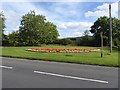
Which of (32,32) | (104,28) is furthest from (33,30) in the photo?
(104,28)

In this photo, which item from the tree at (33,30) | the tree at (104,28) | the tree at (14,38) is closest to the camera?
the tree at (33,30)

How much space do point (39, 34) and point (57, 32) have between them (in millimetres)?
11030

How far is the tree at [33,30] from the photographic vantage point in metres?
50.2

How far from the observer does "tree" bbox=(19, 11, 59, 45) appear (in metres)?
50.2

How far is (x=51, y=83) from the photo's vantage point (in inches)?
387

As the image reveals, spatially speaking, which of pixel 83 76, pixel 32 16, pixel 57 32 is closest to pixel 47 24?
pixel 32 16

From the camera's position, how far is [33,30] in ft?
164

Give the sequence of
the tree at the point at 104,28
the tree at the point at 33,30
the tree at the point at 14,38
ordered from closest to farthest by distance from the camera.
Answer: the tree at the point at 33,30 < the tree at the point at 14,38 < the tree at the point at 104,28

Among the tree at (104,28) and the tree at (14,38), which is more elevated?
the tree at (104,28)

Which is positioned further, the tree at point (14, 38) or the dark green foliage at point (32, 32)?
the tree at point (14, 38)

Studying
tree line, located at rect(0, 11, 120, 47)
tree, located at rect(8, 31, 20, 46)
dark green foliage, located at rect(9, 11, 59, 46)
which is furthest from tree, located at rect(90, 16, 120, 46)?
tree, located at rect(8, 31, 20, 46)

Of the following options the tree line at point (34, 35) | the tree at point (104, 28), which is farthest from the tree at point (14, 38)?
the tree at point (104, 28)

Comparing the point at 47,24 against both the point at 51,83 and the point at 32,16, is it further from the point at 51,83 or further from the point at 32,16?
the point at 51,83

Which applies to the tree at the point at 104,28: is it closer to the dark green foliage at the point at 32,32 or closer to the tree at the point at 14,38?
the dark green foliage at the point at 32,32
